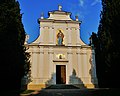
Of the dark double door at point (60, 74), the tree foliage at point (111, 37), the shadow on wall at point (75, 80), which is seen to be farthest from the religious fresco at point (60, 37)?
the tree foliage at point (111, 37)

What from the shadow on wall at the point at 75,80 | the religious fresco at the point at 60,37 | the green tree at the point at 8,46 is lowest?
the shadow on wall at the point at 75,80

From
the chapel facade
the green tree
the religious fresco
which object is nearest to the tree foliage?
the green tree

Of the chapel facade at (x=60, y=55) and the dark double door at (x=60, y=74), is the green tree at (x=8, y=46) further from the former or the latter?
the dark double door at (x=60, y=74)

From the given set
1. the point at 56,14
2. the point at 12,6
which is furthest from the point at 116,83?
the point at 56,14

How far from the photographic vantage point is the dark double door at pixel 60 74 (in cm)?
2713

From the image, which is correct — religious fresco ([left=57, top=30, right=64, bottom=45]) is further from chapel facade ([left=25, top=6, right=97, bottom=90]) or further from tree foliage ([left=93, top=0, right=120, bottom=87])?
tree foliage ([left=93, top=0, right=120, bottom=87])

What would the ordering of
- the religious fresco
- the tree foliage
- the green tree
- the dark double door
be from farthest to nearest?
the religious fresco → the dark double door → the tree foliage → the green tree

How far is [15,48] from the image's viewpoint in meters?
15.5

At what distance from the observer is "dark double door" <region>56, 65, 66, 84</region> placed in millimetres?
27133

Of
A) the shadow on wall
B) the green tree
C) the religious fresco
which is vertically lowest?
the shadow on wall

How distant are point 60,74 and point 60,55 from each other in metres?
2.36

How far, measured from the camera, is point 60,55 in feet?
90.4

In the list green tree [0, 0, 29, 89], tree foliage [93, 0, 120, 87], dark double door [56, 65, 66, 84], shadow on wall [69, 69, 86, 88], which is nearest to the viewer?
green tree [0, 0, 29, 89]

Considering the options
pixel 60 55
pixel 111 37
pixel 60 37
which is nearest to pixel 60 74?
pixel 60 55
